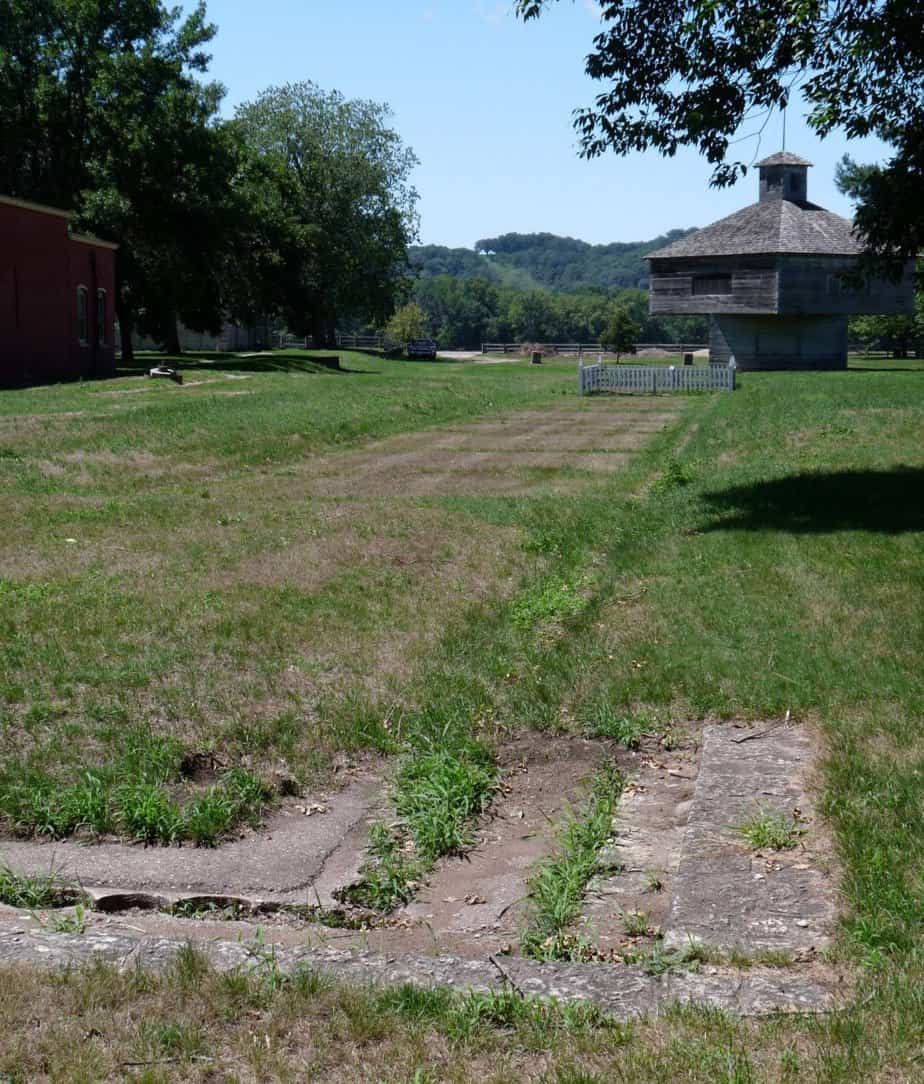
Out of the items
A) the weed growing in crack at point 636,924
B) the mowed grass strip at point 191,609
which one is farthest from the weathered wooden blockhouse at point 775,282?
the weed growing in crack at point 636,924

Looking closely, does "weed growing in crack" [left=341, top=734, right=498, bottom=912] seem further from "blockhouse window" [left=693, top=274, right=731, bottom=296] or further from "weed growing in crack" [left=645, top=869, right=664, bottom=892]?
"blockhouse window" [left=693, top=274, right=731, bottom=296]

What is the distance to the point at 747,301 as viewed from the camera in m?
61.5

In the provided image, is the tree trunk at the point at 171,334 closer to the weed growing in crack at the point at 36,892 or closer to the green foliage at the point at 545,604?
the green foliage at the point at 545,604

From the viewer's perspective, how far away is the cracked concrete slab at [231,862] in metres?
5.18

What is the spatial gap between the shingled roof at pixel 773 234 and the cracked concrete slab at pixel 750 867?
5774 centimetres

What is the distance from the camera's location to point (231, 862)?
548cm

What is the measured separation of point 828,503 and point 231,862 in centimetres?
1082

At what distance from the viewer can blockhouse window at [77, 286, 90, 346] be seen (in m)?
39.6

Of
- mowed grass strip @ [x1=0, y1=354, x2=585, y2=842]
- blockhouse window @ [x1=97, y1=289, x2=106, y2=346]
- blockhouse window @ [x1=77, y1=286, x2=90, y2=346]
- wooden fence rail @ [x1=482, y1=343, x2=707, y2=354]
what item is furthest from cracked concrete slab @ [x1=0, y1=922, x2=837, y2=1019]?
wooden fence rail @ [x1=482, y1=343, x2=707, y2=354]

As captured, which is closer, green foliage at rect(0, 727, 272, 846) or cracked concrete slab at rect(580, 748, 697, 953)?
cracked concrete slab at rect(580, 748, 697, 953)

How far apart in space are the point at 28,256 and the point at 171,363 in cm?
1327

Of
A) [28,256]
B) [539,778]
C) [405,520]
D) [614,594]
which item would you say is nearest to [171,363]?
[28,256]

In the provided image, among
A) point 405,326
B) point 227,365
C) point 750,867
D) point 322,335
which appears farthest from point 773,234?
point 750,867

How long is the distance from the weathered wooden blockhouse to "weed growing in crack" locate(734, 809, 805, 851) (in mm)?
58308
